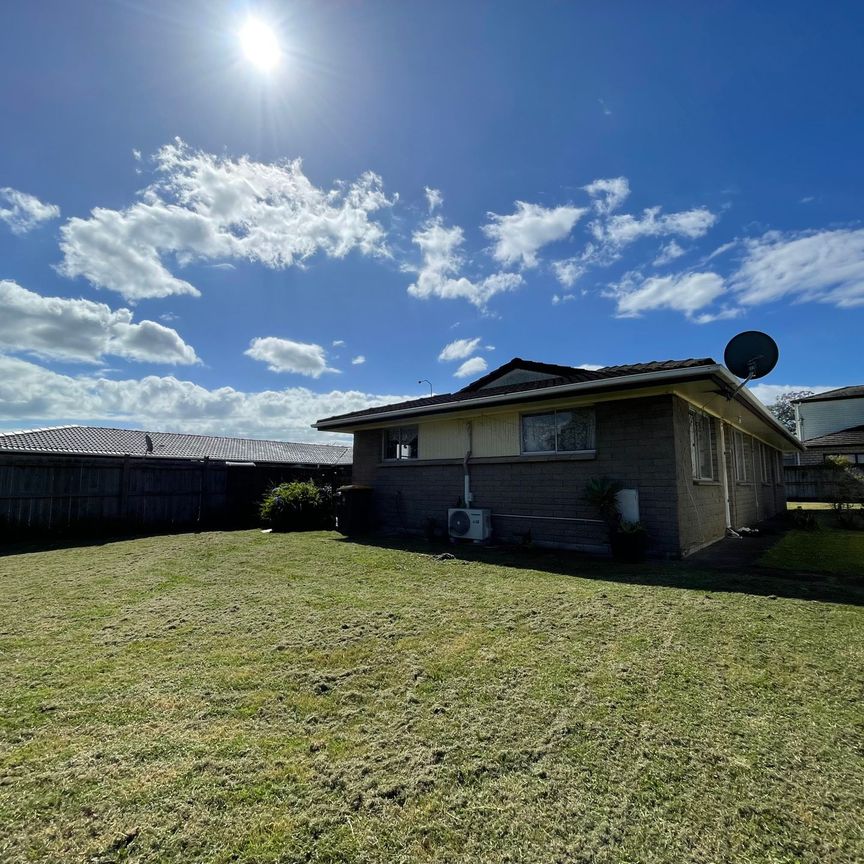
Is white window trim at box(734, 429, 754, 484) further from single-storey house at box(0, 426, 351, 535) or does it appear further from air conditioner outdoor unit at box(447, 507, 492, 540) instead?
single-storey house at box(0, 426, 351, 535)

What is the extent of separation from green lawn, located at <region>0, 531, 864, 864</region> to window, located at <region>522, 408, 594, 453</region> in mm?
3575

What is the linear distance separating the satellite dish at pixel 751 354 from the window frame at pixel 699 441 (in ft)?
3.16

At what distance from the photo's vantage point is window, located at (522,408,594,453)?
7.57 metres

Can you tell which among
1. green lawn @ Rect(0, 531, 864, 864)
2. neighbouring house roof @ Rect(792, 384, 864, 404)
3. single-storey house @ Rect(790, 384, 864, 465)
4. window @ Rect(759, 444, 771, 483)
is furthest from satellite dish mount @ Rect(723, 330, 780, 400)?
neighbouring house roof @ Rect(792, 384, 864, 404)

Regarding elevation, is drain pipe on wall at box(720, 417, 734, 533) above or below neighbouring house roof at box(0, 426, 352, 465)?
below

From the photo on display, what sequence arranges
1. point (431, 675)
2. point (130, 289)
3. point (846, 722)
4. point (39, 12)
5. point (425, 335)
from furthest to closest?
point (425, 335) < point (130, 289) < point (39, 12) < point (431, 675) < point (846, 722)

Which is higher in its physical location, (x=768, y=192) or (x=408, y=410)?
(x=768, y=192)

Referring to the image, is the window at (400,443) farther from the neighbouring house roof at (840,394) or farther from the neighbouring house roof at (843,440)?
the neighbouring house roof at (840,394)

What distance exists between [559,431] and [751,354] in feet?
11.0

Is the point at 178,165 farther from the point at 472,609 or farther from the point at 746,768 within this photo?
the point at 746,768

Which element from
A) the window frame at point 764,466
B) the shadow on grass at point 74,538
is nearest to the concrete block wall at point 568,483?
the shadow on grass at point 74,538

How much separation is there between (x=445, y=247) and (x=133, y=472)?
378 inches

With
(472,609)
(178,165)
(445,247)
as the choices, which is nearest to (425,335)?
(445,247)

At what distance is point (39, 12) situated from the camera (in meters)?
5.85
